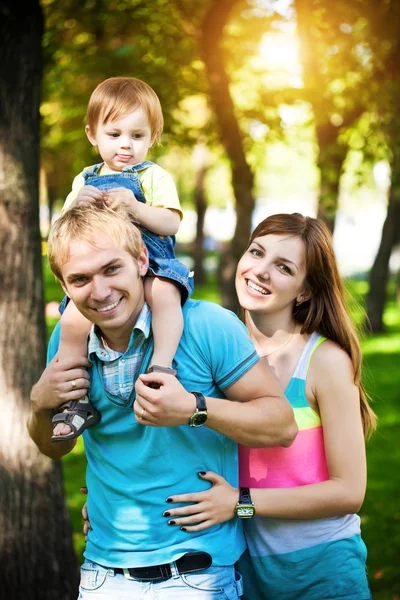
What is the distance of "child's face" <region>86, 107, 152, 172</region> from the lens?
115 inches

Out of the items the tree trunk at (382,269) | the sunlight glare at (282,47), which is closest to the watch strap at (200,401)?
the sunlight glare at (282,47)

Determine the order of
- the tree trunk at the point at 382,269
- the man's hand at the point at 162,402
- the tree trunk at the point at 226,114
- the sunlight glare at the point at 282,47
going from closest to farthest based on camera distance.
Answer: the man's hand at the point at 162,402
the tree trunk at the point at 226,114
the sunlight glare at the point at 282,47
the tree trunk at the point at 382,269

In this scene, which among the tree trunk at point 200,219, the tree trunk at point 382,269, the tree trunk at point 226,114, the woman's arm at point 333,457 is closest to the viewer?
the woman's arm at point 333,457

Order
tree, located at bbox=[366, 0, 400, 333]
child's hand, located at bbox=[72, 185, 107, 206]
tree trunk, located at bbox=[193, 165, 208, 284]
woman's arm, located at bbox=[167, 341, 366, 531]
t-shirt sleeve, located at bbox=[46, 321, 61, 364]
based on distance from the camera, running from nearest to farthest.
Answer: child's hand, located at bbox=[72, 185, 107, 206]
woman's arm, located at bbox=[167, 341, 366, 531]
t-shirt sleeve, located at bbox=[46, 321, 61, 364]
tree, located at bbox=[366, 0, 400, 333]
tree trunk, located at bbox=[193, 165, 208, 284]

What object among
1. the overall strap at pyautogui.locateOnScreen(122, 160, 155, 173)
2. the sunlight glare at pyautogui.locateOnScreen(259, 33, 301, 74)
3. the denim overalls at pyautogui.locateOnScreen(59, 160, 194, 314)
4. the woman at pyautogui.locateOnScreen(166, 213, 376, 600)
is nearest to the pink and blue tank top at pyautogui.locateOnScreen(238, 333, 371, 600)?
the woman at pyautogui.locateOnScreen(166, 213, 376, 600)

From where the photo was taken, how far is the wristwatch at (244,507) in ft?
8.75

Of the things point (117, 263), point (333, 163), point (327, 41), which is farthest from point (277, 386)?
point (327, 41)

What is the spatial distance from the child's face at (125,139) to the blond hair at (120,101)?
2 cm

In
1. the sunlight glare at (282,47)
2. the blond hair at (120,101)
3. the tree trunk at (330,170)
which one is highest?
the sunlight glare at (282,47)

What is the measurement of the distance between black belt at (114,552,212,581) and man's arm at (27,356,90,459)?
2.12 ft

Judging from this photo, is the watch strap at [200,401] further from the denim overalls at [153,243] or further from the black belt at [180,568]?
the black belt at [180,568]

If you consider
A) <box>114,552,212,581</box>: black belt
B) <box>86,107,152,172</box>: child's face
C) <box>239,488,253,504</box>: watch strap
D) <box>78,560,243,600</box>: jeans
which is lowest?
<box>78,560,243,600</box>: jeans

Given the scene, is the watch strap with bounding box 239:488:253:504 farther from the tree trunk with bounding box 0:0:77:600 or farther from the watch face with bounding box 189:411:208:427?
the tree trunk with bounding box 0:0:77:600

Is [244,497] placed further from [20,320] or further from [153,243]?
[20,320]
